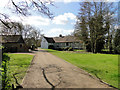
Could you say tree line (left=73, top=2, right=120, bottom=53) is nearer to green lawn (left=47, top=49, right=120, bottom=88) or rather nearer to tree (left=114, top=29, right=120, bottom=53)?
tree (left=114, top=29, right=120, bottom=53)

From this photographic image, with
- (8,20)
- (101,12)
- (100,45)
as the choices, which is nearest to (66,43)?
(100,45)

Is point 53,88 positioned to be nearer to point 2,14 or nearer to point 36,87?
point 36,87

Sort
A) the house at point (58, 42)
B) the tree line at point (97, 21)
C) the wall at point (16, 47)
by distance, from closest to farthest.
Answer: the tree line at point (97, 21) → the wall at point (16, 47) → the house at point (58, 42)

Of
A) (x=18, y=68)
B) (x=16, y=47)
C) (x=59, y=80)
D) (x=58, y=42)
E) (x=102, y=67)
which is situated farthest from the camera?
(x=58, y=42)

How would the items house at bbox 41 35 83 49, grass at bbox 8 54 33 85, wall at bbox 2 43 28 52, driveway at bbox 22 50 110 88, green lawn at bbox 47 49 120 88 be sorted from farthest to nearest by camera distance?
house at bbox 41 35 83 49
wall at bbox 2 43 28 52
green lawn at bbox 47 49 120 88
grass at bbox 8 54 33 85
driveway at bbox 22 50 110 88

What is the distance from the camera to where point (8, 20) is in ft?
18.5

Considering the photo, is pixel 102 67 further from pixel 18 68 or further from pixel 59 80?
pixel 18 68

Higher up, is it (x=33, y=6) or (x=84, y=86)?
(x=33, y=6)

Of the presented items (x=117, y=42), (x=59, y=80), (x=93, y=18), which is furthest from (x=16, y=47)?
(x=59, y=80)

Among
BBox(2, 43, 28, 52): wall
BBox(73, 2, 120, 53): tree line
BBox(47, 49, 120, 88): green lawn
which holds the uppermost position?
BBox(73, 2, 120, 53): tree line

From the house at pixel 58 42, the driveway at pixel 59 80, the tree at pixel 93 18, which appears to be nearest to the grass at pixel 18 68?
the driveway at pixel 59 80

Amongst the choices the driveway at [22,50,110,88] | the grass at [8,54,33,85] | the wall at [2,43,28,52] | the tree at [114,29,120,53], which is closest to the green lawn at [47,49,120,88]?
the driveway at [22,50,110,88]

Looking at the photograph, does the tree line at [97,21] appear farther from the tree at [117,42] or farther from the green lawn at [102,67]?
the green lawn at [102,67]

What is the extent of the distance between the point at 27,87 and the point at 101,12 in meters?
26.8
